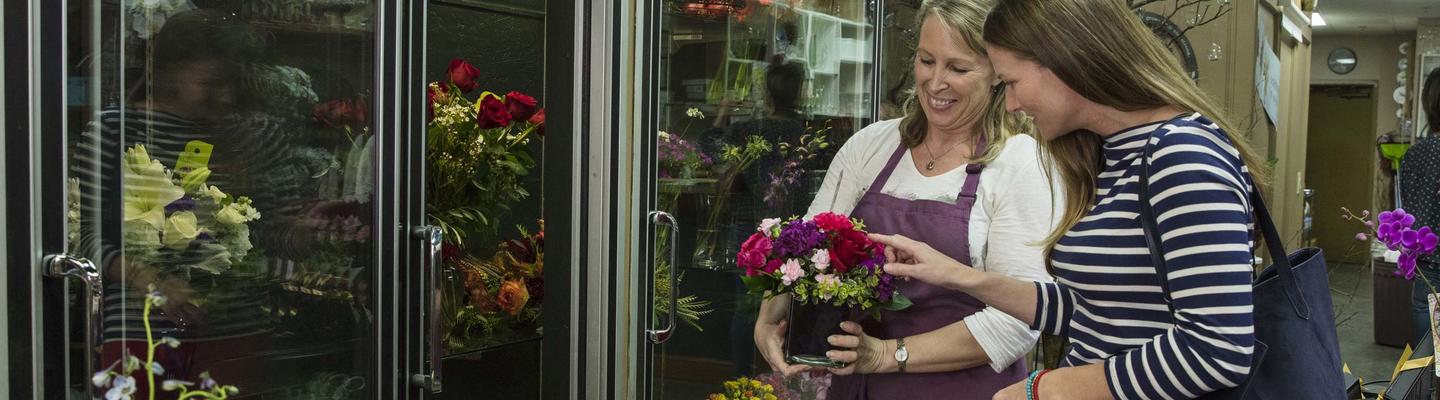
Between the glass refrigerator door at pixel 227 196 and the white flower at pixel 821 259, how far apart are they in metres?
0.83

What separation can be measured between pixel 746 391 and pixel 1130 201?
6.00 feet

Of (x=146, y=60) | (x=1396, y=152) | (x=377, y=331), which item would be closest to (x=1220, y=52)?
(x=1396, y=152)

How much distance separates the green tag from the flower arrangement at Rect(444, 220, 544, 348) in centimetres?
131

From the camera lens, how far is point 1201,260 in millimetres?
1211

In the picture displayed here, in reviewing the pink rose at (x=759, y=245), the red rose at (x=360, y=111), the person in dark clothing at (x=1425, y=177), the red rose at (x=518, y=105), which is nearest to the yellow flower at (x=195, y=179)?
the red rose at (x=360, y=111)

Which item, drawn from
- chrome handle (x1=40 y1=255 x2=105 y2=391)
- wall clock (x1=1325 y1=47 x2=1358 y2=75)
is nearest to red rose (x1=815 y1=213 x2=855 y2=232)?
chrome handle (x1=40 y1=255 x2=105 y2=391)

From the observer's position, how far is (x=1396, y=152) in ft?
24.1

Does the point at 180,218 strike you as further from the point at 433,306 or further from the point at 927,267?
the point at 927,267

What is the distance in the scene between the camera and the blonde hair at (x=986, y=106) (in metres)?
2.00

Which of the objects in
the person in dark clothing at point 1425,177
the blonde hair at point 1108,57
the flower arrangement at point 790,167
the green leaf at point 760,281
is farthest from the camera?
the person in dark clothing at point 1425,177

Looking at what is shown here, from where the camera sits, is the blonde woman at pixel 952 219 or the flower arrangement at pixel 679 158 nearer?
the blonde woman at pixel 952 219

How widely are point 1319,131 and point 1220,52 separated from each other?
39.3ft

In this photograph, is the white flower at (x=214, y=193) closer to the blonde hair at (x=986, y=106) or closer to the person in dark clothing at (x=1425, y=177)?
the blonde hair at (x=986, y=106)

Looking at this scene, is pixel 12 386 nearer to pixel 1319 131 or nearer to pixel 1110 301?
pixel 1110 301
